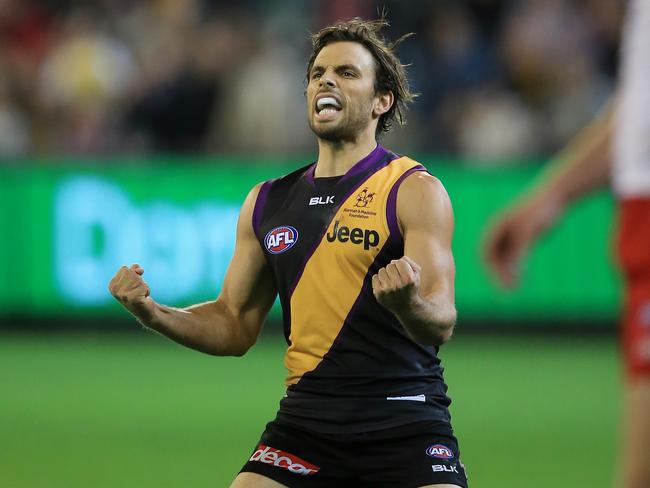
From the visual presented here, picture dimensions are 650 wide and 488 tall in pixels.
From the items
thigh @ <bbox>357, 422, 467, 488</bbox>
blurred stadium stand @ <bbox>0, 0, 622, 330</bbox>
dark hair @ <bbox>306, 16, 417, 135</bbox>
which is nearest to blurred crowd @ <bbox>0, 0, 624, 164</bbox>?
blurred stadium stand @ <bbox>0, 0, 622, 330</bbox>

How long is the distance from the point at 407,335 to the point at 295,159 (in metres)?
9.68

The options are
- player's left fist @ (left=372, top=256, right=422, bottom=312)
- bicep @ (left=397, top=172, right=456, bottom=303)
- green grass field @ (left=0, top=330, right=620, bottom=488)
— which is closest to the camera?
player's left fist @ (left=372, top=256, right=422, bottom=312)

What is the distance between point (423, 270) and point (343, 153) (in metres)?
0.70

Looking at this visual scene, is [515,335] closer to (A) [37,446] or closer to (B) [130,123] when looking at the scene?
(B) [130,123]

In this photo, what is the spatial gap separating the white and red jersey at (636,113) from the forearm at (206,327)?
1912mm

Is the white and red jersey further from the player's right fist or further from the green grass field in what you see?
the green grass field

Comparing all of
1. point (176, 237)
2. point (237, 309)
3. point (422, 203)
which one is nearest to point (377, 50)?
point (422, 203)

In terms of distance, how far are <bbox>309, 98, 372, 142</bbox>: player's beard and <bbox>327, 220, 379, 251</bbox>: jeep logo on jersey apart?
0.33 metres

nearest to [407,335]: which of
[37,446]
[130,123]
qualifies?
[37,446]

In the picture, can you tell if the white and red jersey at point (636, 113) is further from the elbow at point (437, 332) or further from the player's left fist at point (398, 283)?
the elbow at point (437, 332)

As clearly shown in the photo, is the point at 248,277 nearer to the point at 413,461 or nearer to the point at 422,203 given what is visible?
the point at 422,203

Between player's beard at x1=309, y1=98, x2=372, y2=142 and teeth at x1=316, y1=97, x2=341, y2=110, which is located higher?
teeth at x1=316, y1=97, x2=341, y2=110

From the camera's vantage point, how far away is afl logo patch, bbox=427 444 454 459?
5.00 metres

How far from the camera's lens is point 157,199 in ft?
47.8
